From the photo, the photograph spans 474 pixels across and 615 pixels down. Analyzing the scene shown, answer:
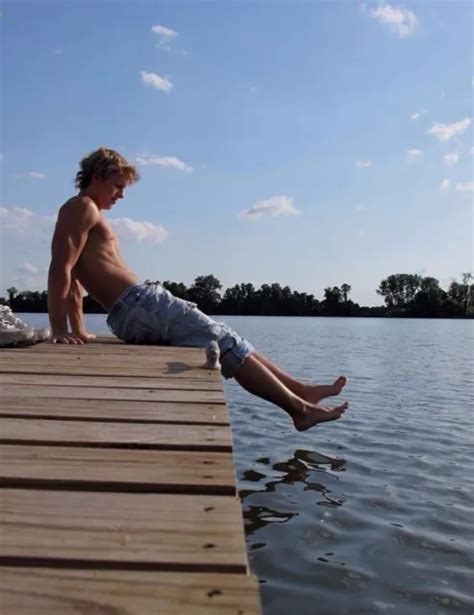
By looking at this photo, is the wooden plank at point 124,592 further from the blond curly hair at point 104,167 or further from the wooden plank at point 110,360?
the blond curly hair at point 104,167

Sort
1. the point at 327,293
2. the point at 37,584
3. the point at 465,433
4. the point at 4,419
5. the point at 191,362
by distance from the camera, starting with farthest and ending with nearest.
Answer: the point at 327,293
the point at 465,433
the point at 191,362
the point at 4,419
the point at 37,584

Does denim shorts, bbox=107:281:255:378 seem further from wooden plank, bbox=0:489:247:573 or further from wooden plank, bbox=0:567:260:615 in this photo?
wooden plank, bbox=0:567:260:615

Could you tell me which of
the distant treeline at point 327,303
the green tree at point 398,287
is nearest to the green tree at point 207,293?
the distant treeline at point 327,303

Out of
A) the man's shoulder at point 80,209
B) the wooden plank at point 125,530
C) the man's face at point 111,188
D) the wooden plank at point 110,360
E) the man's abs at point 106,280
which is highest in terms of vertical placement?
the man's face at point 111,188

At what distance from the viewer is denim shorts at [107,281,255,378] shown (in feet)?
13.3

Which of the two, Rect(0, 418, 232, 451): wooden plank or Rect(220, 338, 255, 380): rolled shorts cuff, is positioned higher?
Rect(220, 338, 255, 380): rolled shorts cuff

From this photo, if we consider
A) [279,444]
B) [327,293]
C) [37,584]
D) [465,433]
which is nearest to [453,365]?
[465,433]

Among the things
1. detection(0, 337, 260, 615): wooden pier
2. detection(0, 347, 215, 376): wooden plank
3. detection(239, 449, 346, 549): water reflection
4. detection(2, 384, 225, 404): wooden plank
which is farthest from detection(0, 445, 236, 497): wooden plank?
detection(239, 449, 346, 549): water reflection

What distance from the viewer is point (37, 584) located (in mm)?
1062

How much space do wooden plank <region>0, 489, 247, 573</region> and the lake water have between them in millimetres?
1420

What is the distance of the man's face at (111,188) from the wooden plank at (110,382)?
72.9 inches

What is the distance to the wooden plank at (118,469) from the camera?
1.50 m

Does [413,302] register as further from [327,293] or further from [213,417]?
[213,417]

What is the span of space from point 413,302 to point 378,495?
8593 centimetres
